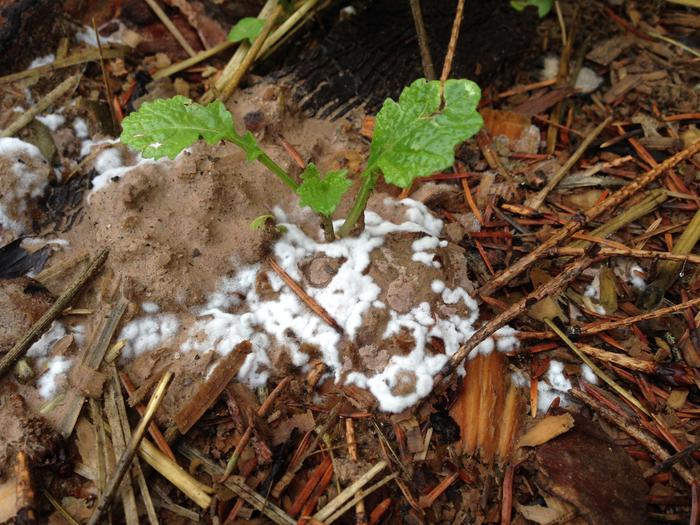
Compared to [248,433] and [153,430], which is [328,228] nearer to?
[248,433]

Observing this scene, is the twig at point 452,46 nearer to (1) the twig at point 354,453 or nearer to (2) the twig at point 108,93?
(1) the twig at point 354,453

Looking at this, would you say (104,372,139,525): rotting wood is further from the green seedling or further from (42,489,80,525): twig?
the green seedling

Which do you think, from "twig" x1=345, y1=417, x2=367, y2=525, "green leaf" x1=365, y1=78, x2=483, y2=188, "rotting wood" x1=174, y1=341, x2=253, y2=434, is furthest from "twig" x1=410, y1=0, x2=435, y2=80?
"twig" x1=345, y1=417, x2=367, y2=525

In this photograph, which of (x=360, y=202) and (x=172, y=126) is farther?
(x=360, y=202)

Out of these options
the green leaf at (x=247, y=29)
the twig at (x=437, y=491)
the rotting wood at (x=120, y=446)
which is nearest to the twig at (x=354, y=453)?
the twig at (x=437, y=491)

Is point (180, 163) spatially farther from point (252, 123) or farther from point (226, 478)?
point (226, 478)

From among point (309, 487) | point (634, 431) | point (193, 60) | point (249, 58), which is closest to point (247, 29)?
point (249, 58)
